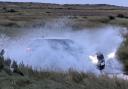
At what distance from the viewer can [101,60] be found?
22875mm

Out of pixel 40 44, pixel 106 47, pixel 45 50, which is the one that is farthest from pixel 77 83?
pixel 106 47

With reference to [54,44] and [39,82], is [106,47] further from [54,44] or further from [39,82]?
[39,82]

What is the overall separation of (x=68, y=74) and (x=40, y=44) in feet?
31.4

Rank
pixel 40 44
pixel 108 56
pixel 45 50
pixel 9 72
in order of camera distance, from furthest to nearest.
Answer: pixel 108 56
pixel 40 44
pixel 45 50
pixel 9 72

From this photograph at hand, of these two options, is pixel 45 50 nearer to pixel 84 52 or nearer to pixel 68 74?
pixel 84 52

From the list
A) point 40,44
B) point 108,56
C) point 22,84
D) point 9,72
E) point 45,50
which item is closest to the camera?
point 22,84

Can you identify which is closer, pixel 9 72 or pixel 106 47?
pixel 9 72

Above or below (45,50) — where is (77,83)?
below

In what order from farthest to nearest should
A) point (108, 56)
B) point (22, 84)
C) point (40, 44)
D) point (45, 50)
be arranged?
1. point (108, 56)
2. point (40, 44)
3. point (45, 50)
4. point (22, 84)

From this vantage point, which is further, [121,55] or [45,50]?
[121,55]

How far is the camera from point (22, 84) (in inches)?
485

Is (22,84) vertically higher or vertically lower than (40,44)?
lower

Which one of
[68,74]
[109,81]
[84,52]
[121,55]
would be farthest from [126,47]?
[109,81]

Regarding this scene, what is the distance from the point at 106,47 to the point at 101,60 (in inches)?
235
